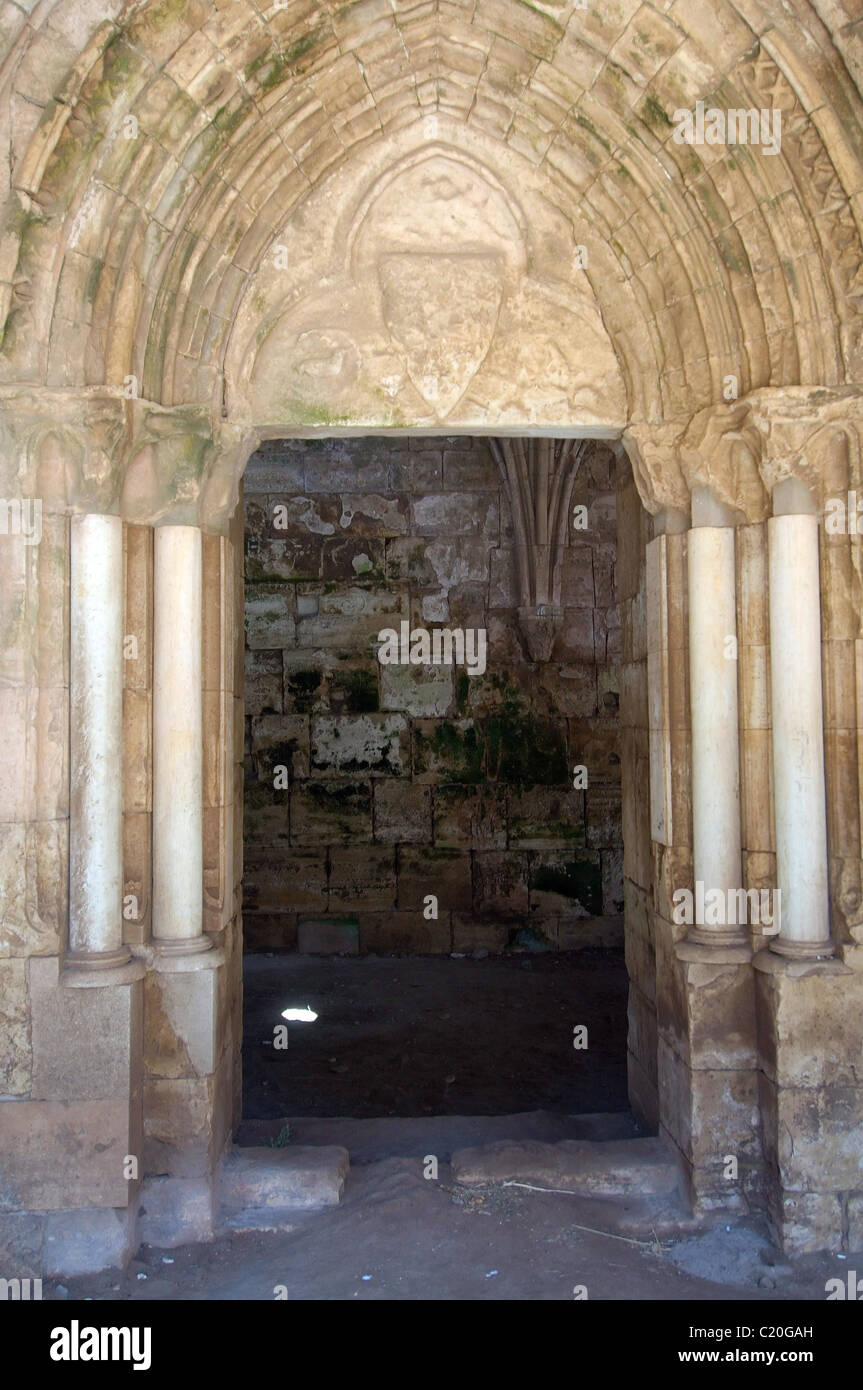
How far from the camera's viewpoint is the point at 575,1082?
218 inches

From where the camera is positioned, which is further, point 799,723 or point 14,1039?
point 799,723

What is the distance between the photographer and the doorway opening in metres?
8.85

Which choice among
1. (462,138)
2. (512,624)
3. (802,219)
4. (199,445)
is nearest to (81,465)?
(199,445)

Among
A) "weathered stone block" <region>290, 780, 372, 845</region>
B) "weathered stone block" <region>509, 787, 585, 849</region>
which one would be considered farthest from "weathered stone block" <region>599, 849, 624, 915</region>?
"weathered stone block" <region>290, 780, 372, 845</region>

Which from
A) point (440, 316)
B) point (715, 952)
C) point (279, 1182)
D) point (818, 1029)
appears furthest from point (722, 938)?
point (440, 316)

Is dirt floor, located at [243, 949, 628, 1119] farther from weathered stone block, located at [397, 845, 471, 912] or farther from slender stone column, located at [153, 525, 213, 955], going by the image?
slender stone column, located at [153, 525, 213, 955]

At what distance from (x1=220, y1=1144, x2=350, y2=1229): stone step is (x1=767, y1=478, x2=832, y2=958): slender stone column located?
5.92 ft

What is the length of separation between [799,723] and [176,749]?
2187 millimetres

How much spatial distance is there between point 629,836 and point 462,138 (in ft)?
9.79

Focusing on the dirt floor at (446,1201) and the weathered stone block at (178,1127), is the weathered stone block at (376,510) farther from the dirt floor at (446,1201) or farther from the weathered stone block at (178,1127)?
the weathered stone block at (178,1127)

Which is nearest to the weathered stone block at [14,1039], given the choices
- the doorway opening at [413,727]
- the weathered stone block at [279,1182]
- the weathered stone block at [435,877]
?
the weathered stone block at [279,1182]

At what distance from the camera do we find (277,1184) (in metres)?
3.71

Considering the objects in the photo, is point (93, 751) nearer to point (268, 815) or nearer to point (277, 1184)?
point (277, 1184)

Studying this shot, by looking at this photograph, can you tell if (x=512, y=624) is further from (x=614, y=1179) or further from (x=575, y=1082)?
(x=614, y=1179)
